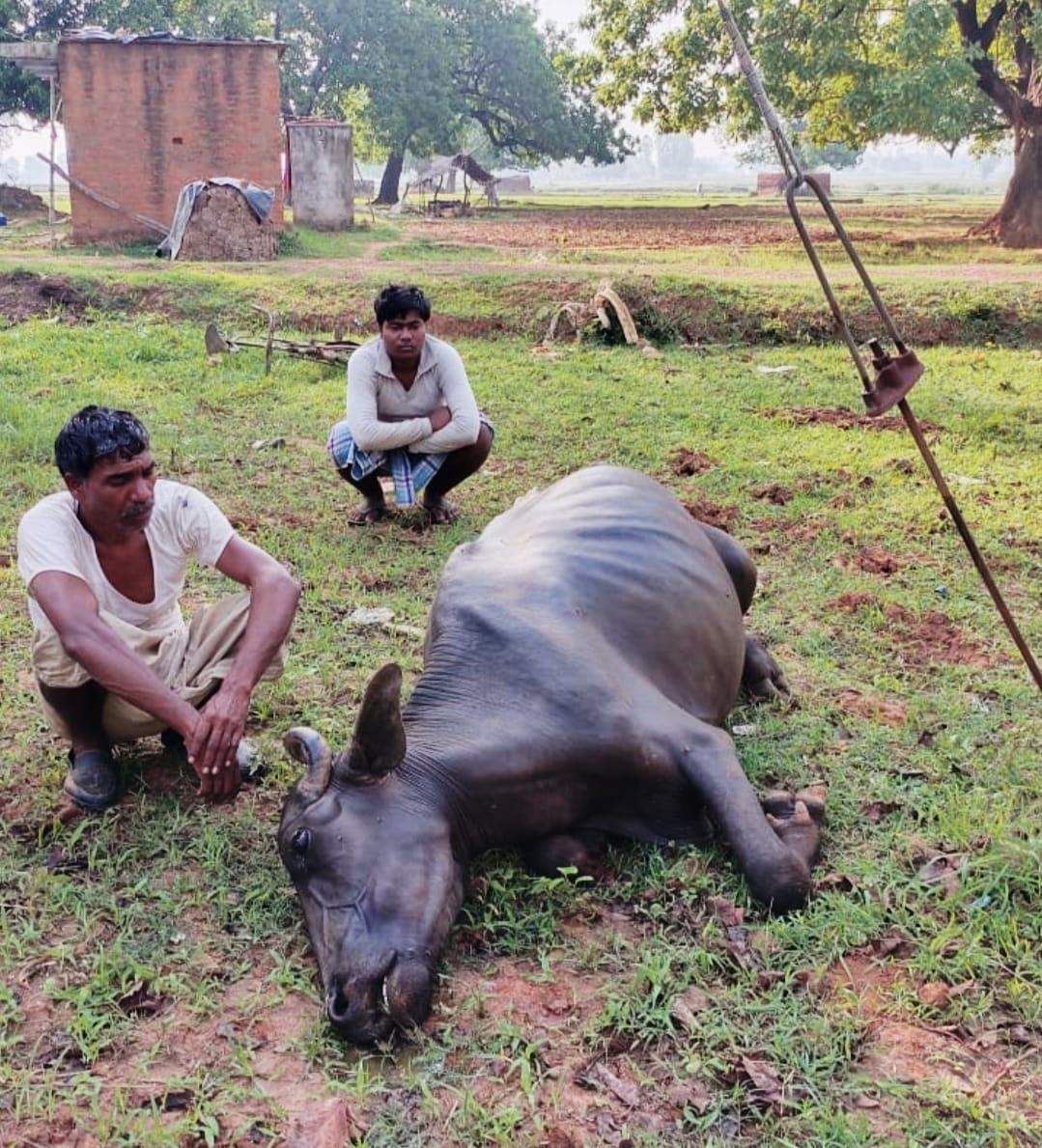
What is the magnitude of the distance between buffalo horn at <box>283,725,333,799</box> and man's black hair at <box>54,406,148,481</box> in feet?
3.31

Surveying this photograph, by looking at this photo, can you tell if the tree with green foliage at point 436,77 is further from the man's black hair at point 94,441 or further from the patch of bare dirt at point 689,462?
the man's black hair at point 94,441

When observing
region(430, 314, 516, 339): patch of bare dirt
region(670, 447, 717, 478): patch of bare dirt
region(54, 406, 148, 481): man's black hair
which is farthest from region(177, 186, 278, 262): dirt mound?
region(54, 406, 148, 481): man's black hair

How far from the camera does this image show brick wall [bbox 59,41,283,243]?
1922 cm

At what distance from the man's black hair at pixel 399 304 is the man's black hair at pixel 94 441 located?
2.85 meters

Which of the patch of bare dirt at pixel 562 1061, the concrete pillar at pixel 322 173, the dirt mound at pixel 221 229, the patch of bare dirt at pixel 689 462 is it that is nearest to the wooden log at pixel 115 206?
the dirt mound at pixel 221 229

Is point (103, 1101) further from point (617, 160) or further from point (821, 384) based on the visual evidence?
point (617, 160)

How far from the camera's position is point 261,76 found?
1970 centimetres

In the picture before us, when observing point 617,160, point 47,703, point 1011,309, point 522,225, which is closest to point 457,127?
point 617,160

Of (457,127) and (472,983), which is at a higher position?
(457,127)

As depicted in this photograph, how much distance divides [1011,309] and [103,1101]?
38.5ft

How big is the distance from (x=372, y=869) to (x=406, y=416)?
13.2 feet

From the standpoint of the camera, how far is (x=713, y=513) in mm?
6895

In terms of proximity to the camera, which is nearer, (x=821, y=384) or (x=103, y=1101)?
(x=103, y=1101)

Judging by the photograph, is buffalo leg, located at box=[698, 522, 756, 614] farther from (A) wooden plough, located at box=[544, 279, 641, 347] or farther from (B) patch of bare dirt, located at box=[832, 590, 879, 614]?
(A) wooden plough, located at box=[544, 279, 641, 347]
